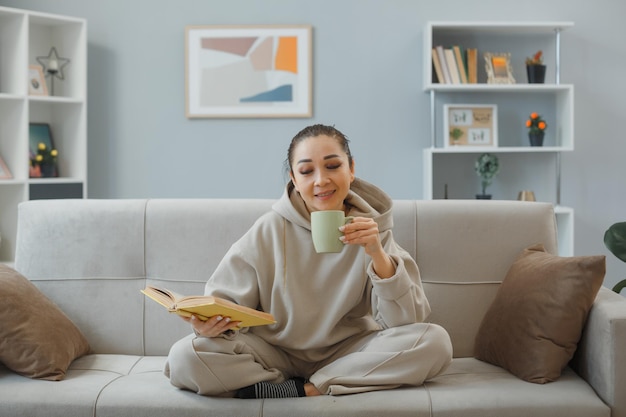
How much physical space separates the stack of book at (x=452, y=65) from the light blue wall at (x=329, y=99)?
0.23 meters

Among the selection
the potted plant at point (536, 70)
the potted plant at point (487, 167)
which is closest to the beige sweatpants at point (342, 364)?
the potted plant at point (487, 167)

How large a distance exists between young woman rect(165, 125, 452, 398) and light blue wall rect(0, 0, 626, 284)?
211cm

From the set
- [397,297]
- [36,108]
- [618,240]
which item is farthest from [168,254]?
[36,108]

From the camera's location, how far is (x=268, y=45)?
4.48 metres

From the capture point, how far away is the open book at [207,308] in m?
2.01

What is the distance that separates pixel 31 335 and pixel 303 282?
77 centimetres

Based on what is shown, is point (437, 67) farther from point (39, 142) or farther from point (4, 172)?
point (4, 172)

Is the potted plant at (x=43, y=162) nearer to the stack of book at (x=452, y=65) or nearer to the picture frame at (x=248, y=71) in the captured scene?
the picture frame at (x=248, y=71)

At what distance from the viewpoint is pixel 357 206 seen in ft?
7.81

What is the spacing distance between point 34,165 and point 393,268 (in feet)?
8.83

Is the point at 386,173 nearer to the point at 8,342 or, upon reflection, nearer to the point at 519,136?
the point at 519,136

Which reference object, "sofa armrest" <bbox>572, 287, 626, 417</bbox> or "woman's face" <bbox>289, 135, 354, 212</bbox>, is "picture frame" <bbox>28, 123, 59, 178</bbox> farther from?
"sofa armrest" <bbox>572, 287, 626, 417</bbox>

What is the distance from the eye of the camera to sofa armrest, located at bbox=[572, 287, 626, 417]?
6.88 ft

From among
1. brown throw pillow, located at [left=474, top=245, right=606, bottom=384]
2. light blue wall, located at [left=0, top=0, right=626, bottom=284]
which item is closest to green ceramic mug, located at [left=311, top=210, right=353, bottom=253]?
brown throw pillow, located at [left=474, top=245, right=606, bottom=384]
